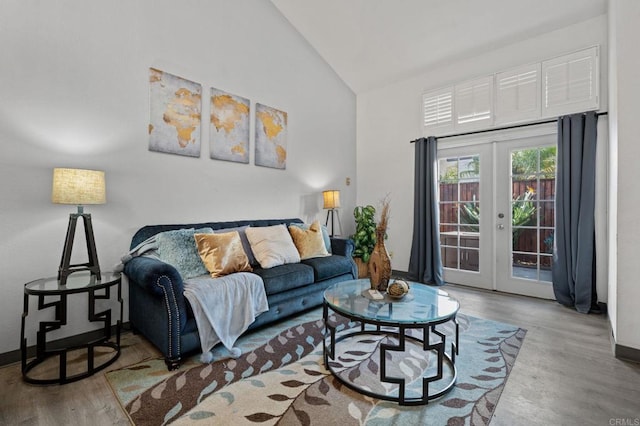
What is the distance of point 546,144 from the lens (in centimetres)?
358

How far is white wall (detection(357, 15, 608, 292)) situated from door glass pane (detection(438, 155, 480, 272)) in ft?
1.58

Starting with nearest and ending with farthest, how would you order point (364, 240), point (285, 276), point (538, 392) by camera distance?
1. point (538, 392)
2. point (285, 276)
3. point (364, 240)

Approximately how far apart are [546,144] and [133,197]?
4509mm

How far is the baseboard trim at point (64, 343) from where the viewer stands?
2.13 m

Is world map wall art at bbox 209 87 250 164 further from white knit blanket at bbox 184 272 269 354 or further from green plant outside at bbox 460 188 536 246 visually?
green plant outside at bbox 460 188 536 246

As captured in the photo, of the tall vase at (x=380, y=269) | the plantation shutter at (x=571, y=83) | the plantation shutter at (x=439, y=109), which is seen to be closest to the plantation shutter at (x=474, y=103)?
the plantation shutter at (x=439, y=109)

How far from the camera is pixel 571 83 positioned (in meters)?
3.33

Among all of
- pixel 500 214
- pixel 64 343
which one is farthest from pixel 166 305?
pixel 500 214

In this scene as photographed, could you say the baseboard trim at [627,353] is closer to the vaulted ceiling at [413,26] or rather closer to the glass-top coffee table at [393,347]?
the glass-top coffee table at [393,347]

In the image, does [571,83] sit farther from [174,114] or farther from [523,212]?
[174,114]

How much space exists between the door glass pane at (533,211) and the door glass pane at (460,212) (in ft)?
1.42

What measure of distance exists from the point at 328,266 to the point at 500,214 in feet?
7.89

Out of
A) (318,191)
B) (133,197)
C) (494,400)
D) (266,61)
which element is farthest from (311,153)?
(494,400)

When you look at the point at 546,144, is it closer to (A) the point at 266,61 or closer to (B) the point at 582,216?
(B) the point at 582,216
